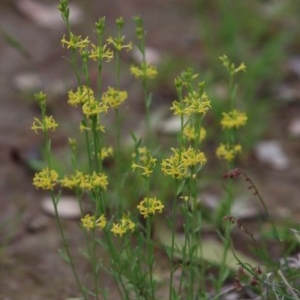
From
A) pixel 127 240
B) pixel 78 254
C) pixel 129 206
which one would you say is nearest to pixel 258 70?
pixel 129 206

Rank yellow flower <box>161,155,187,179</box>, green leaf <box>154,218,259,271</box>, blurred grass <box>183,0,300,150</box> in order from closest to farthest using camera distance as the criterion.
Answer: yellow flower <box>161,155,187,179</box>
green leaf <box>154,218,259,271</box>
blurred grass <box>183,0,300,150</box>

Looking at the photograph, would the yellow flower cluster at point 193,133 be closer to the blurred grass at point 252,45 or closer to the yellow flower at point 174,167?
the yellow flower at point 174,167

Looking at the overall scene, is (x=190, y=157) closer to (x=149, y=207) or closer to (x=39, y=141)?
(x=149, y=207)

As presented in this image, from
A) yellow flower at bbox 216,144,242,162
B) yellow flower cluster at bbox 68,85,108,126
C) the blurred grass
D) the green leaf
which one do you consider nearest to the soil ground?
the blurred grass

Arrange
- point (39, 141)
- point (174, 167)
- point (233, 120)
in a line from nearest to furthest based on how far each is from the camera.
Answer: point (174, 167), point (233, 120), point (39, 141)

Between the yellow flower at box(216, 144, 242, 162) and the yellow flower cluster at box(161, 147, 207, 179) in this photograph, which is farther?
the yellow flower at box(216, 144, 242, 162)

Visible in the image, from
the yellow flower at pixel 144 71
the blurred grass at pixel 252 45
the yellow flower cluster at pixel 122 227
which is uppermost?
the blurred grass at pixel 252 45

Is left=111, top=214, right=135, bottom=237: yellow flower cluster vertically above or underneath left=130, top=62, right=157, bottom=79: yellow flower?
underneath

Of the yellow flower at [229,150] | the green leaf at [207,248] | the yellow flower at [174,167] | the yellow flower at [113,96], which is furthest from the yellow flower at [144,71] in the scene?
the green leaf at [207,248]

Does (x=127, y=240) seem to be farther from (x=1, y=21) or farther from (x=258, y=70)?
(x=1, y=21)

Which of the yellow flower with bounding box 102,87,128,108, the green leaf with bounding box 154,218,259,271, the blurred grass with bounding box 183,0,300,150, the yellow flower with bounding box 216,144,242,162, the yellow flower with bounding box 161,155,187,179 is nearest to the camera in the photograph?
the yellow flower with bounding box 161,155,187,179

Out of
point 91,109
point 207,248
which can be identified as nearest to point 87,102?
point 91,109

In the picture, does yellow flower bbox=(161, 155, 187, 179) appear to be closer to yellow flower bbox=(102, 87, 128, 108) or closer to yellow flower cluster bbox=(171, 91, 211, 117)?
yellow flower cluster bbox=(171, 91, 211, 117)
